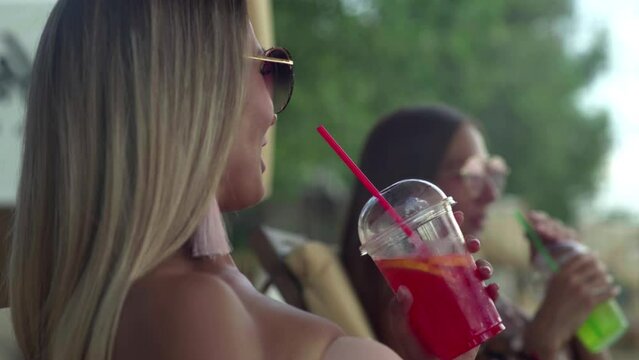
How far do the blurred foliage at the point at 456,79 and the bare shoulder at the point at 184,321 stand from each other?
731cm

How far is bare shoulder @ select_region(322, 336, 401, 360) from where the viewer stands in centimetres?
130

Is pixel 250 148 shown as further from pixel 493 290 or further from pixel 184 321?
pixel 493 290

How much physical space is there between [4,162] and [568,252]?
212 centimetres

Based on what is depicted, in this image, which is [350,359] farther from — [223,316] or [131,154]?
[131,154]

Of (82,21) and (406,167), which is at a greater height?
(82,21)

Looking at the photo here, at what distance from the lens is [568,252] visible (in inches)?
117

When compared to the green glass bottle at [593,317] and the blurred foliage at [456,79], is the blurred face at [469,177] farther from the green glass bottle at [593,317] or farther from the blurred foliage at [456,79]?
the blurred foliage at [456,79]

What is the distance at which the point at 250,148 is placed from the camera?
56.1 inches

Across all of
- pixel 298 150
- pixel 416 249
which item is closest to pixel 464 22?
pixel 298 150

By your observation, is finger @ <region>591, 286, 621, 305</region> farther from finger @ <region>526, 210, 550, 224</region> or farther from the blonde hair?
the blonde hair

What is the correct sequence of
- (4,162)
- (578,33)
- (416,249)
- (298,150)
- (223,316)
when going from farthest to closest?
(578,33) → (298,150) → (4,162) → (416,249) → (223,316)

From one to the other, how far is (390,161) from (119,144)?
1.80m

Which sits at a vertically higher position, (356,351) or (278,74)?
(278,74)

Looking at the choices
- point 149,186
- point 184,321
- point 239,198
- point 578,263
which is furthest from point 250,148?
point 578,263
